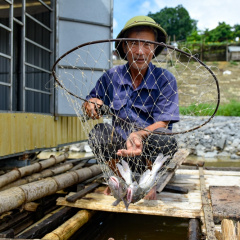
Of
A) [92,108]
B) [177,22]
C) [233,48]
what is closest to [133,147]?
[92,108]

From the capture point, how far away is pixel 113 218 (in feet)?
13.5

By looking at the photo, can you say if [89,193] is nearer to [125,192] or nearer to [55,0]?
[125,192]

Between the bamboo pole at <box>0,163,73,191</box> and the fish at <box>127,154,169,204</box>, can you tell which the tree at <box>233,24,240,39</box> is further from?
the fish at <box>127,154,169,204</box>

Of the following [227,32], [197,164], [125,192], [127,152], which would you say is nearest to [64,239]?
[125,192]

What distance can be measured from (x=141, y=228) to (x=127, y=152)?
5.26ft

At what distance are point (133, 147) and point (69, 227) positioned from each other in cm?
89

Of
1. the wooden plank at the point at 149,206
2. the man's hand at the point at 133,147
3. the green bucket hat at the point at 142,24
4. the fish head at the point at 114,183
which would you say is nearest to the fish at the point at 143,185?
the fish head at the point at 114,183

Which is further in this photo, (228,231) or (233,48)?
(233,48)

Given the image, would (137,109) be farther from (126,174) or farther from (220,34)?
(220,34)

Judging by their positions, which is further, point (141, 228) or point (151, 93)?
point (141, 228)

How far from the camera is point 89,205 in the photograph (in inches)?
119

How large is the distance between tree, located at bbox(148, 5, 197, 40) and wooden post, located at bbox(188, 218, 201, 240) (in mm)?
50758

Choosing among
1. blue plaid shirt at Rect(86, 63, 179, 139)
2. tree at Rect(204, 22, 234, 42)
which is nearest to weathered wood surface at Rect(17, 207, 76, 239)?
blue plaid shirt at Rect(86, 63, 179, 139)

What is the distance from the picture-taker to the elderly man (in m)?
2.93
